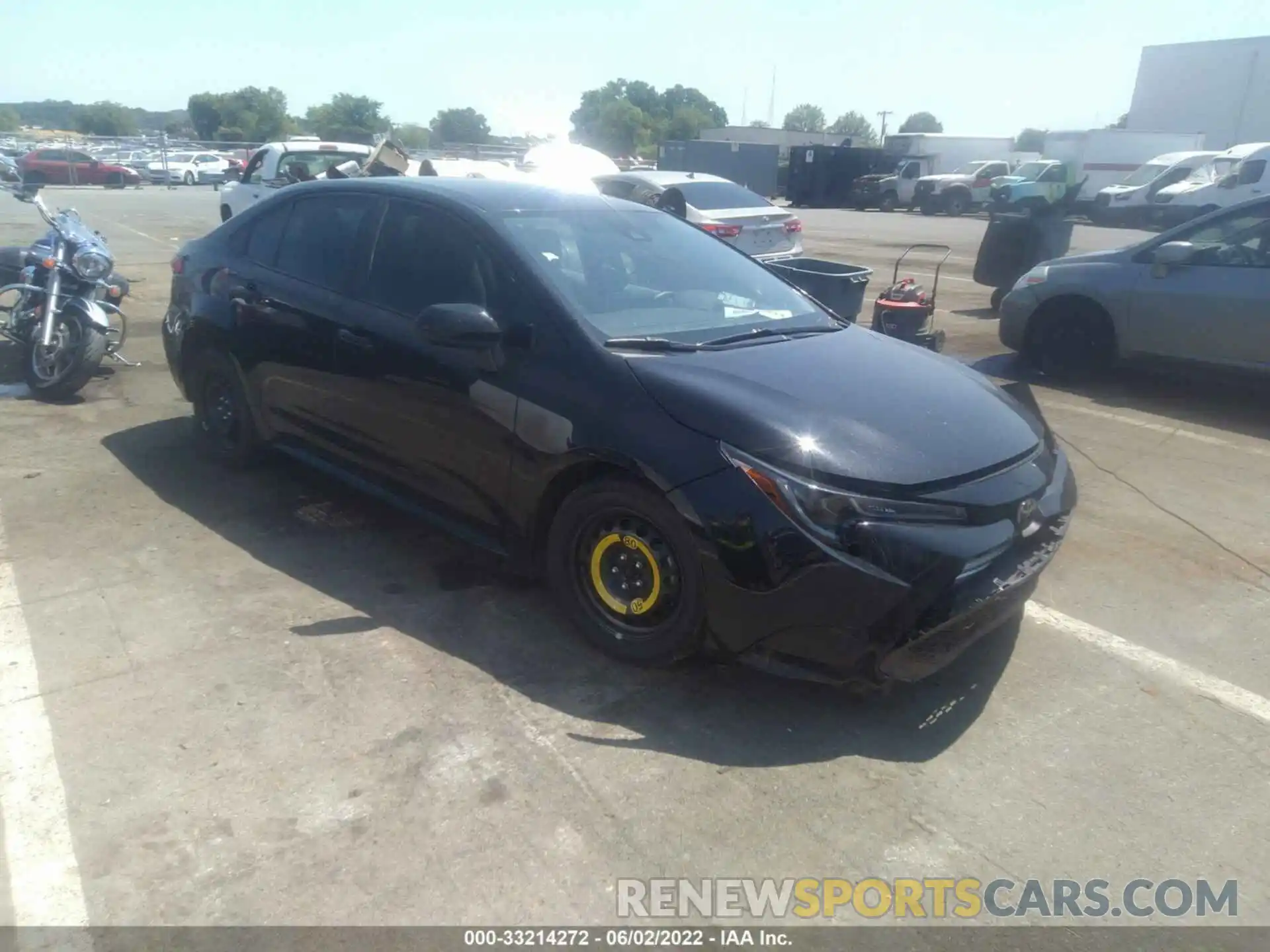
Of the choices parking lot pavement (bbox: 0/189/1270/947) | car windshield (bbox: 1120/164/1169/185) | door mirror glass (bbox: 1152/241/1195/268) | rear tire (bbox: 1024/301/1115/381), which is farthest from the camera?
car windshield (bbox: 1120/164/1169/185)

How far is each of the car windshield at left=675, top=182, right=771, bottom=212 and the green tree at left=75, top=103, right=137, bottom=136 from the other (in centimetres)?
7348

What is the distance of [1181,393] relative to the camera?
7.91 m

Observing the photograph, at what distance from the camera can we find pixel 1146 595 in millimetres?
4445

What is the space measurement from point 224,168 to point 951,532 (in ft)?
136

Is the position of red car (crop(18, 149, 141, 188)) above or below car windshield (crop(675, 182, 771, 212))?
below

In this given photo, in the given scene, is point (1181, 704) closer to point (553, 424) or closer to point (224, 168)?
point (553, 424)

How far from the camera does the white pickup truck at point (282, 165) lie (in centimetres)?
1462

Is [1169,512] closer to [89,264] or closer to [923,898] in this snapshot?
[923,898]

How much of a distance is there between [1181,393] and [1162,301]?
86cm

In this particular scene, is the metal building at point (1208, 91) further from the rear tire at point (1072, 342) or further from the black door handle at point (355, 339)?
the black door handle at point (355, 339)

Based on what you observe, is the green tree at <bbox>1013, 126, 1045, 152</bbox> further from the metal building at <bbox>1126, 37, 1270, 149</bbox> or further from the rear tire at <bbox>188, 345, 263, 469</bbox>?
the rear tire at <bbox>188, 345, 263, 469</bbox>

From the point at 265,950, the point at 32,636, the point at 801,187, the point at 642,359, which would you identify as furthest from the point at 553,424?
the point at 801,187

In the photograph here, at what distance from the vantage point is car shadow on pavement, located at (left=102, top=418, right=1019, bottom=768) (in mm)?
3354

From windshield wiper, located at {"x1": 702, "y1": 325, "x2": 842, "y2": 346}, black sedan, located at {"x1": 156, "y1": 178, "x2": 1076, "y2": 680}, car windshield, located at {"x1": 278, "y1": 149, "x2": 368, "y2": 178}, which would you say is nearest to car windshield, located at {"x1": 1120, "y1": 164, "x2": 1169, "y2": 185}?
car windshield, located at {"x1": 278, "y1": 149, "x2": 368, "y2": 178}
